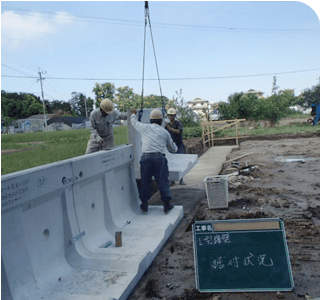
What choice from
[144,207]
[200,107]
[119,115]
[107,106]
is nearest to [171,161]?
[119,115]

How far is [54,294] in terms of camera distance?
3.38 metres

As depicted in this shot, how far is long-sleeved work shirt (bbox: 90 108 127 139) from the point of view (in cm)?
669

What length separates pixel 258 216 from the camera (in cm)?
614

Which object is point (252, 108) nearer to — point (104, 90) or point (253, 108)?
point (253, 108)

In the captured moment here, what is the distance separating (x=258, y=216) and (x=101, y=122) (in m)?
3.28

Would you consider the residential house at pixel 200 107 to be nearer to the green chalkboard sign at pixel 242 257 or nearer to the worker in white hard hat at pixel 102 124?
the worker in white hard hat at pixel 102 124

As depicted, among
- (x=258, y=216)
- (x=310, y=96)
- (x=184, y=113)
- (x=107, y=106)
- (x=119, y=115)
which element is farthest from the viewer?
(x=310, y=96)

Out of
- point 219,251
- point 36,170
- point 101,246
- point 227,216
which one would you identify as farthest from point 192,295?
point 227,216

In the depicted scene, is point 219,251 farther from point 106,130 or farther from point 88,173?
point 106,130

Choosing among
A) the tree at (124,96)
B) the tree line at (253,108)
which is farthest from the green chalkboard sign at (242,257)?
the tree at (124,96)

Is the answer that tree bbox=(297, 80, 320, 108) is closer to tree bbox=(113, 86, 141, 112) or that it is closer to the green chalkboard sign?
tree bbox=(113, 86, 141, 112)

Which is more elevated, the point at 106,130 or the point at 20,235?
the point at 106,130

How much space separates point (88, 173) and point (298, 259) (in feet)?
9.24

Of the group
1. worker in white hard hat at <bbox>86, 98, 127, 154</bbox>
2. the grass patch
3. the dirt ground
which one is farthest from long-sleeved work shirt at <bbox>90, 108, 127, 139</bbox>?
the grass patch
